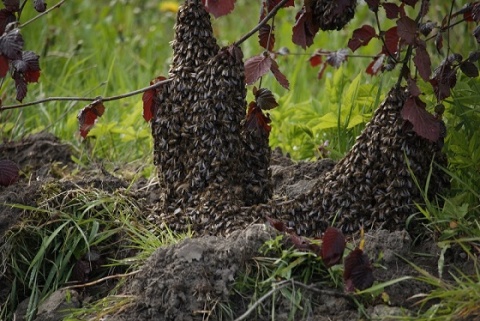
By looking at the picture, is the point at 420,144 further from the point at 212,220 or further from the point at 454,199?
the point at 212,220

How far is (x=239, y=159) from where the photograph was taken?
3301 millimetres

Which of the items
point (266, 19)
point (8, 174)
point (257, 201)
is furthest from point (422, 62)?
point (8, 174)

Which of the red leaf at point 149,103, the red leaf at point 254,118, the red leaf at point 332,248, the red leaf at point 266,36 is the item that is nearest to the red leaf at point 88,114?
the red leaf at point 149,103

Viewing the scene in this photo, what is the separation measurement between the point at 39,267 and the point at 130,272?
39 centimetres

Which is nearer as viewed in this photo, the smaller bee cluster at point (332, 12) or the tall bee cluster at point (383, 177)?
the smaller bee cluster at point (332, 12)

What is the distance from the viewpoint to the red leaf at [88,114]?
3.29m

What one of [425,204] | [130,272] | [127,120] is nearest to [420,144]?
[425,204]

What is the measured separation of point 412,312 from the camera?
266 cm

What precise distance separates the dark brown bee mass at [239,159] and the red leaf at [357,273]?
454 millimetres

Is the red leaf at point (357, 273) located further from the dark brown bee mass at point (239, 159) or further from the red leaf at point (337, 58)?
the red leaf at point (337, 58)

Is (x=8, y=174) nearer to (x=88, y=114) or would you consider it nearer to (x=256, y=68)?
(x=88, y=114)

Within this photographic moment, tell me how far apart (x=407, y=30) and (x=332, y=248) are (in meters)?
0.79

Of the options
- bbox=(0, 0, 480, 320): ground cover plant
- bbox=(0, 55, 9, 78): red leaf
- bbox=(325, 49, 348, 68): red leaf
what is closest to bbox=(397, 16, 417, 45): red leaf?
bbox=(0, 0, 480, 320): ground cover plant

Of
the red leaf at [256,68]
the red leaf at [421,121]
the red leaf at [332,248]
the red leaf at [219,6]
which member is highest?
the red leaf at [219,6]
